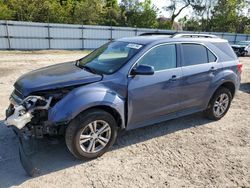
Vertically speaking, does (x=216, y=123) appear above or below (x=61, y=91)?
below

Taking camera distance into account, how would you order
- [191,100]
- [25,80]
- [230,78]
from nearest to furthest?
[25,80] < [191,100] < [230,78]

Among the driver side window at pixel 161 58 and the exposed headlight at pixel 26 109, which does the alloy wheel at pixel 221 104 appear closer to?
the driver side window at pixel 161 58

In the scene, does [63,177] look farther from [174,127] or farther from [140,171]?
[174,127]

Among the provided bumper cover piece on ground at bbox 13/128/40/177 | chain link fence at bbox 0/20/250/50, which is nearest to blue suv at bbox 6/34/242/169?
bumper cover piece on ground at bbox 13/128/40/177

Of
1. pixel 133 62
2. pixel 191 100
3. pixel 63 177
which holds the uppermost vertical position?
pixel 133 62

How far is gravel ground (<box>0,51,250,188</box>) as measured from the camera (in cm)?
337

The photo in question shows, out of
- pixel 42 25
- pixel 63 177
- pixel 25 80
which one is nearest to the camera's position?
pixel 63 177

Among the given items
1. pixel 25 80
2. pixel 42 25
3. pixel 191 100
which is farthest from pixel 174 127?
pixel 42 25

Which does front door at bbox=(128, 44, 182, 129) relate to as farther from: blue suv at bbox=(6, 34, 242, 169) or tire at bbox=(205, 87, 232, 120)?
tire at bbox=(205, 87, 232, 120)

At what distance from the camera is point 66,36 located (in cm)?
1991

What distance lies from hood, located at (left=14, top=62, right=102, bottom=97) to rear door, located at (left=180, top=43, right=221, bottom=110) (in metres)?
1.70

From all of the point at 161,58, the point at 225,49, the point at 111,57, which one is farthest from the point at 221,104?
the point at 111,57

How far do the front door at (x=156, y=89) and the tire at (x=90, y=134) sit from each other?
0.42 meters

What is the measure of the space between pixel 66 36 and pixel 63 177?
17.8 metres
